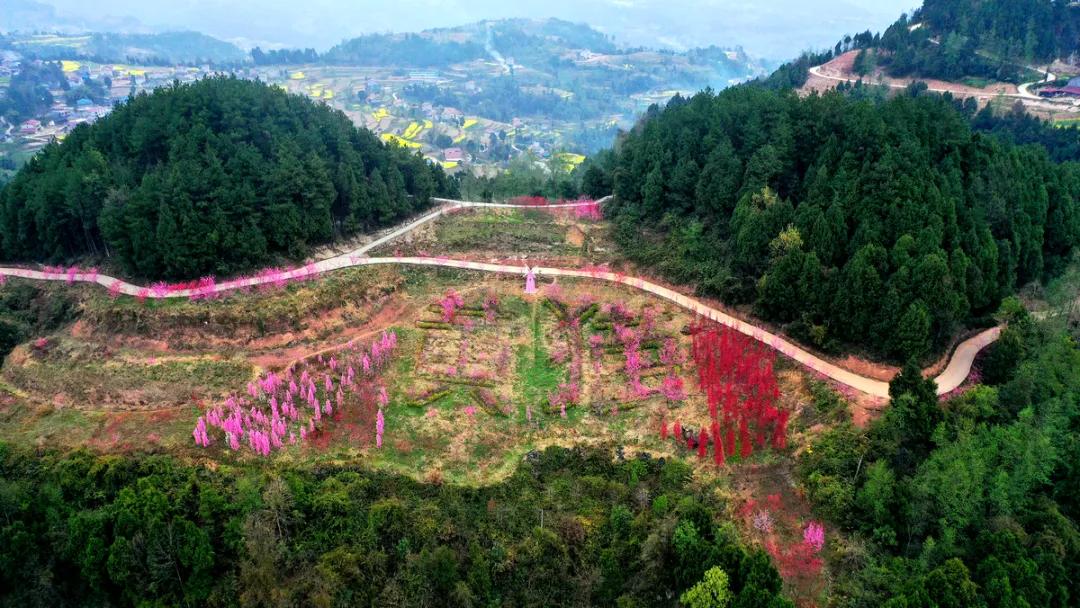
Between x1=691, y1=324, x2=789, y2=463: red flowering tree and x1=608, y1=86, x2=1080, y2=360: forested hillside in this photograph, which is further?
x1=608, y1=86, x2=1080, y2=360: forested hillside

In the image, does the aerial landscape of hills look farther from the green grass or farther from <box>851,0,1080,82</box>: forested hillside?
<box>851,0,1080,82</box>: forested hillside

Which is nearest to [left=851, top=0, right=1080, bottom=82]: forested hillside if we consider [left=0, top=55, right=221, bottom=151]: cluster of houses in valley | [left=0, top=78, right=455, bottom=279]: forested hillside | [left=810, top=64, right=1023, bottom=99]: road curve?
Answer: [left=810, top=64, right=1023, bottom=99]: road curve

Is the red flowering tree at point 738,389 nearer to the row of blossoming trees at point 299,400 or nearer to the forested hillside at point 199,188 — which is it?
the row of blossoming trees at point 299,400

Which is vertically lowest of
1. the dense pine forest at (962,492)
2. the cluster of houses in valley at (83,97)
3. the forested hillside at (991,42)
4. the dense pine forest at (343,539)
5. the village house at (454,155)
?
the village house at (454,155)

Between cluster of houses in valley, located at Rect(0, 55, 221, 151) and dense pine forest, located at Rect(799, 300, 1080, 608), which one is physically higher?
cluster of houses in valley, located at Rect(0, 55, 221, 151)

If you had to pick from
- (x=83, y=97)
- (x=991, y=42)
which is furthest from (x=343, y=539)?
(x=83, y=97)

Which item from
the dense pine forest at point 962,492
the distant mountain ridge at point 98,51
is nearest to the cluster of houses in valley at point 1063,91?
the dense pine forest at point 962,492
